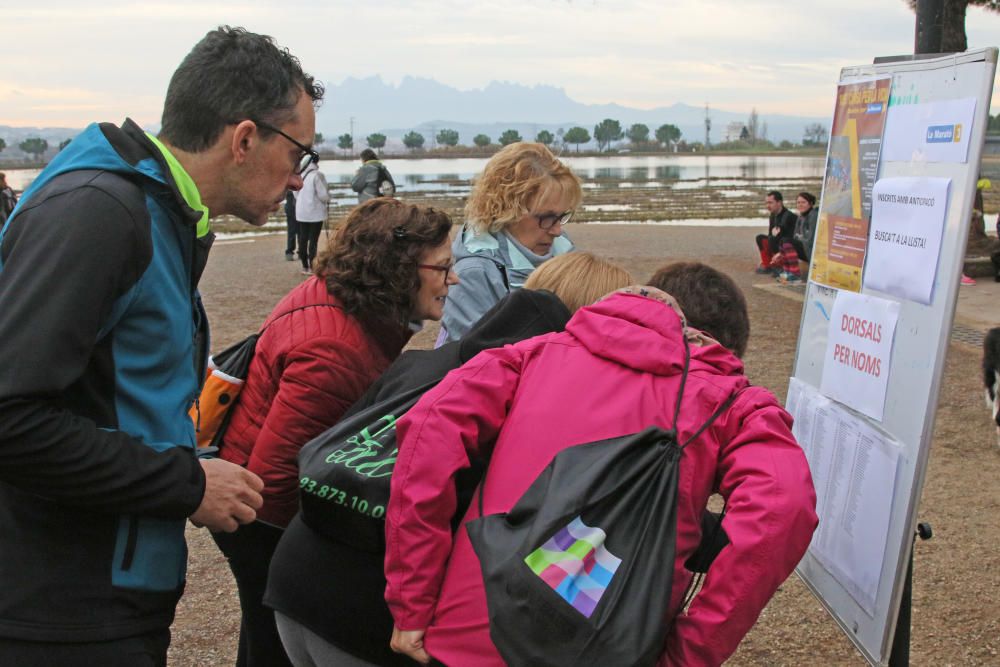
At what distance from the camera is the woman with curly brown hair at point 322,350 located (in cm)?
241

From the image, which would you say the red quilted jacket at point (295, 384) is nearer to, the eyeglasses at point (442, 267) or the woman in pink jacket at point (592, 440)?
the eyeglasses at point (442, 267)

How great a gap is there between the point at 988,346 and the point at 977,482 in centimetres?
82

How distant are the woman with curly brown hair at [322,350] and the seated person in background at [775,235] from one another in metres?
11.5

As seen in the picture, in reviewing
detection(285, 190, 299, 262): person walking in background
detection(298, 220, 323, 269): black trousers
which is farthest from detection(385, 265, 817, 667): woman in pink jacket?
detection(285, 190, 299, 262): person walking in background

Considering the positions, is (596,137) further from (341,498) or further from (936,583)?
(341,498)

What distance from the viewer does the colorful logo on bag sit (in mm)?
1573

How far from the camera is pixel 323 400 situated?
2.39 m

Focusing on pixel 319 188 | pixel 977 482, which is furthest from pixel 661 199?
pixel 977 482

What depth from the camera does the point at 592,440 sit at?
172 cm

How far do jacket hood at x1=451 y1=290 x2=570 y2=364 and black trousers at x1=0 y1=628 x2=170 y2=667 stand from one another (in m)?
0.86

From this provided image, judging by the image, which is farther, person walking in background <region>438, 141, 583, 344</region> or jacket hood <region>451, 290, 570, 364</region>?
person walking in background <region>438, 141, 583, 344</region>

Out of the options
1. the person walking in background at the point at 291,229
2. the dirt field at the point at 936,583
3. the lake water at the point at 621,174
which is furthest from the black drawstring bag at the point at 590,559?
the lake water at the point at 621,174

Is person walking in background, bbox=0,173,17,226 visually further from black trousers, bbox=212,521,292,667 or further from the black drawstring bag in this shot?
the black drawstring bag

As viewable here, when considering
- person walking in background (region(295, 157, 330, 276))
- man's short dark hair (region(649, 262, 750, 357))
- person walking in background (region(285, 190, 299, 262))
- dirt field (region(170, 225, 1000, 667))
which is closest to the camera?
man's short dark hair (region(649, 262, 750, 357))
